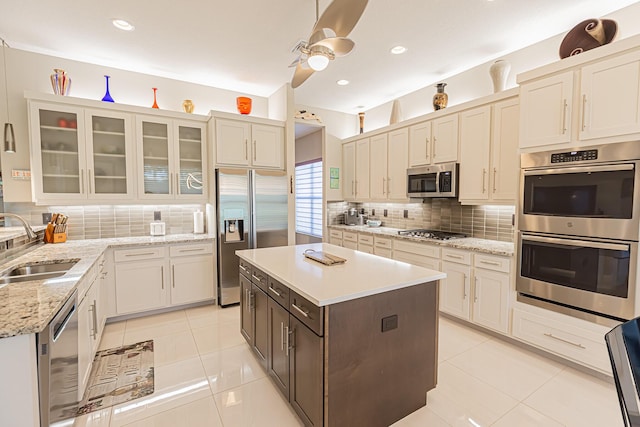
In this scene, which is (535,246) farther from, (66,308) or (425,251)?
(66,308)

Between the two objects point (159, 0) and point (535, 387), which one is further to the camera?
point (159, 0)

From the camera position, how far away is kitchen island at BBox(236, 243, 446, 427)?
1472mm

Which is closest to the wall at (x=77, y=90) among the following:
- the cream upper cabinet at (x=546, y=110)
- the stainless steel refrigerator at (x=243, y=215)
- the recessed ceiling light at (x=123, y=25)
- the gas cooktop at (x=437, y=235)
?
the recessed ceiling light at (x=123, y=25)

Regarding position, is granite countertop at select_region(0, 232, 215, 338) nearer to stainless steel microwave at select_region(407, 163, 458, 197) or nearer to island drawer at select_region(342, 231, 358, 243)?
island drawer at select_region(342, 231, 358, 243)

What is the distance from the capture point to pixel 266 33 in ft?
9.30

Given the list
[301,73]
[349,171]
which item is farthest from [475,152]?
[349,171]

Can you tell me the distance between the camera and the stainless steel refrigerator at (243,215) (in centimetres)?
363

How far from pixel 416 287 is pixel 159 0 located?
2.95 metres

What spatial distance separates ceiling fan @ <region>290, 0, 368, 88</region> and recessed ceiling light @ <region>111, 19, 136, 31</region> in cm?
181

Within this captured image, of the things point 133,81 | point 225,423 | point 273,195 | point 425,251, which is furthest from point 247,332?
point 133,81

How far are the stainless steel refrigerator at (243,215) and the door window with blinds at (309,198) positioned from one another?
153 centimetres

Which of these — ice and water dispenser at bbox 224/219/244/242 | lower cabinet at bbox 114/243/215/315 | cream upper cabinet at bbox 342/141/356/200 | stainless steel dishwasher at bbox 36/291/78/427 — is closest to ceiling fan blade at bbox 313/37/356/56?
stainless steel dishwasher at bbox 36/291/78/427

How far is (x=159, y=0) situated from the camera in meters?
2.31

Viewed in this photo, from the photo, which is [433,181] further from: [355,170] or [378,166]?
[355,170]
